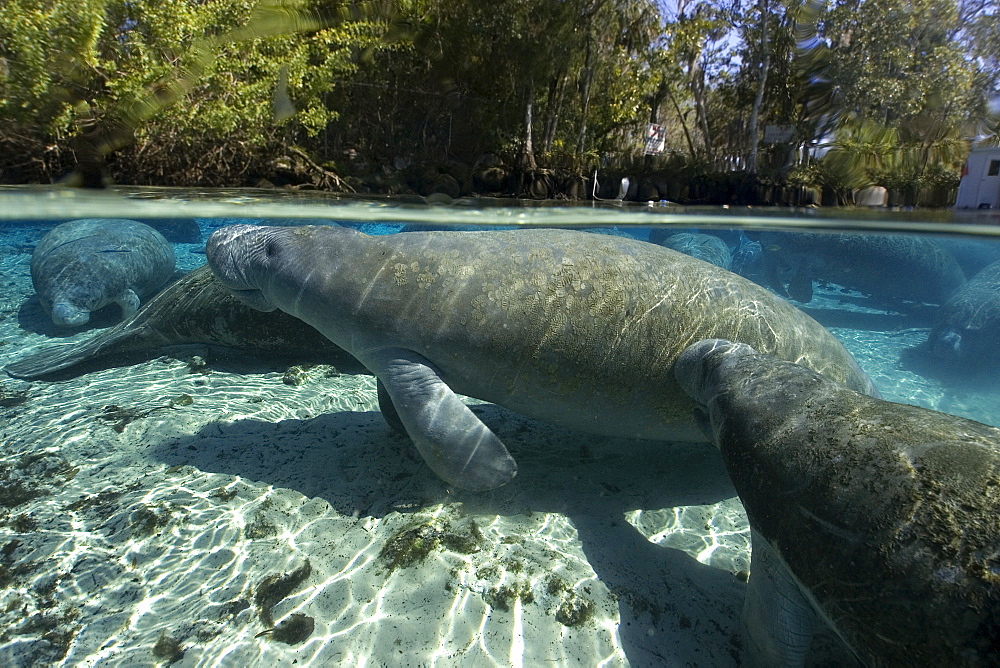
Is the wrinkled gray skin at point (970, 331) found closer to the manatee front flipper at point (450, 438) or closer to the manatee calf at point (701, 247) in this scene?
the manatee calf at point (701, 247)

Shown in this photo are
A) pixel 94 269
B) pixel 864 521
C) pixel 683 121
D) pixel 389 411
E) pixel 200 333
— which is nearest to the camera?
pixel 864 521

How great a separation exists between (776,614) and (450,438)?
158 centimetres

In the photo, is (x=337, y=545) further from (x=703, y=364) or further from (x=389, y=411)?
(x=703, y=364)

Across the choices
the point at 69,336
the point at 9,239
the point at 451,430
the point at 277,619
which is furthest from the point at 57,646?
the point at 9,239

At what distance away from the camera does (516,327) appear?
2.93 m

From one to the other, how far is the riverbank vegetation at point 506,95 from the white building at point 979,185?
347 mm

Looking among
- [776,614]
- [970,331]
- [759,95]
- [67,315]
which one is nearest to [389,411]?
[776,614]

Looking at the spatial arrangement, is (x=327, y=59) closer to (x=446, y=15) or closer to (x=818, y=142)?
(x=446, y=15)

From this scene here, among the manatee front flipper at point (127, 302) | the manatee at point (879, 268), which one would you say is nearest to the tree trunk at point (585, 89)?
the manatee at point (879, 268)

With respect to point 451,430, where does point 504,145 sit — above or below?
above

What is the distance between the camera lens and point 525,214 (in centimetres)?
1448

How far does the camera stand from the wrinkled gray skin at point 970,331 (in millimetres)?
7742

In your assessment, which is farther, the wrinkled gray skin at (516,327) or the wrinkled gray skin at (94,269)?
the wrinkled gray skin at (94,269)

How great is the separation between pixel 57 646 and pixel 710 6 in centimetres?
2593
